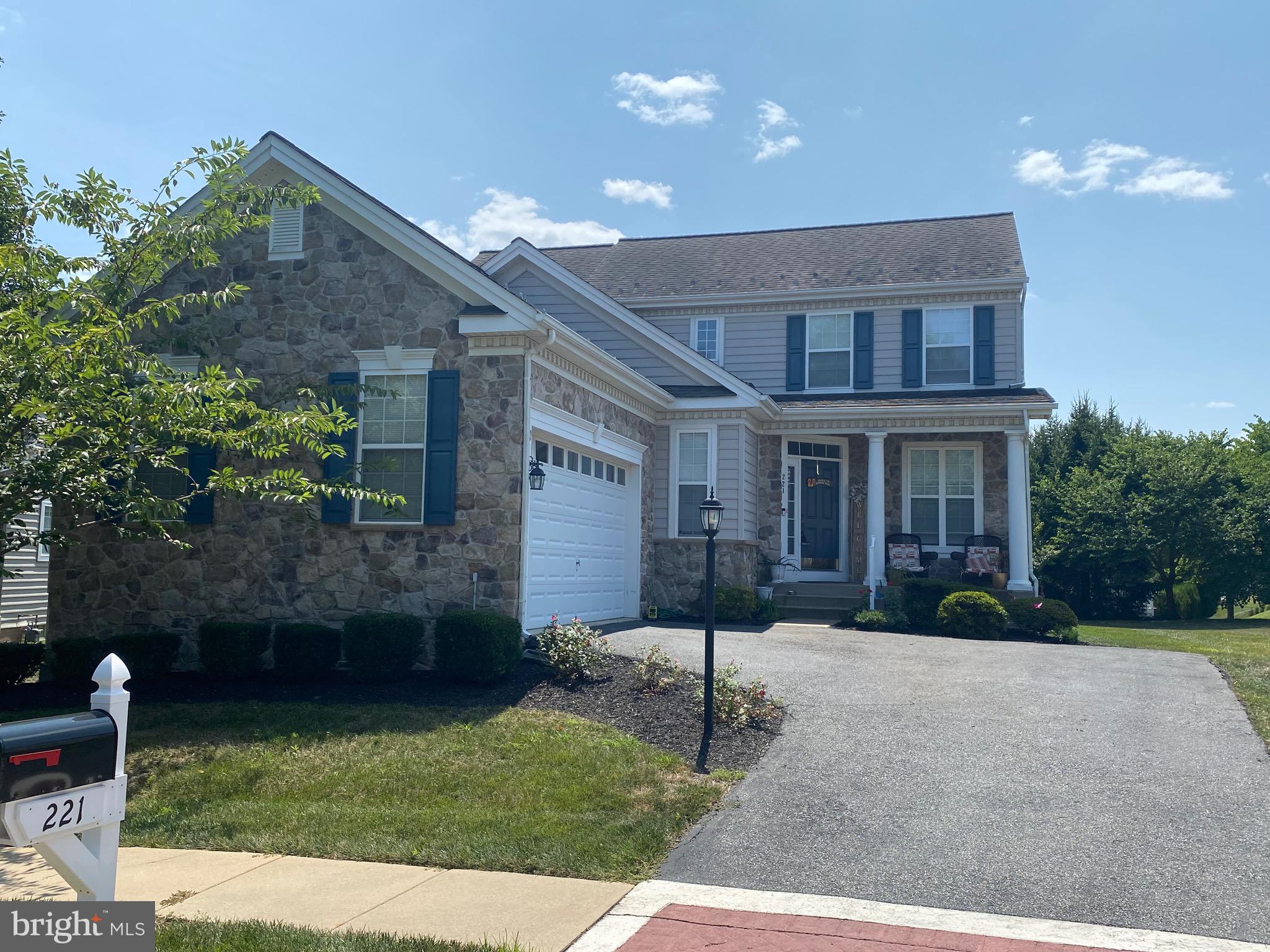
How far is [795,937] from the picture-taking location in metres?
4.77

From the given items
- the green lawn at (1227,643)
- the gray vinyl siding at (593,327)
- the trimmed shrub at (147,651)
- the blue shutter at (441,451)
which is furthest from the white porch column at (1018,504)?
the trimmed shrub at (147,651)

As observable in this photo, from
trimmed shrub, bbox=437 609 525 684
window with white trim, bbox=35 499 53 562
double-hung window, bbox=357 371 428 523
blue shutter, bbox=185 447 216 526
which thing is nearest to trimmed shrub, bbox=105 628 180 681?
blue shutter, bbox=185 447 216 526

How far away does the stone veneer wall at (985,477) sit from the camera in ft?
60.7

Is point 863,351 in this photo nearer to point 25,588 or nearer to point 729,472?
point 729,472

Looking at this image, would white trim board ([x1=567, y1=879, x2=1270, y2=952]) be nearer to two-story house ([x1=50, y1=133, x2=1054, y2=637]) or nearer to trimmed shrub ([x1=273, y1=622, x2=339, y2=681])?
two-story house ([x1=50, y1=133, x2=1054, y2=637])

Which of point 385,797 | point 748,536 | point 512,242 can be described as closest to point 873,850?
Result: point 385,797

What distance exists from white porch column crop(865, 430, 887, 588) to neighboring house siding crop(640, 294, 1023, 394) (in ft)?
6.28

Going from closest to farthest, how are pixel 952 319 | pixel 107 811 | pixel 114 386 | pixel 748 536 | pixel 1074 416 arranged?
pixel 107 811 < pixel 114 386 < pixel 748 536 < pixel 952 319 < pixel 1074 416

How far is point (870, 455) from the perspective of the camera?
18.0 m

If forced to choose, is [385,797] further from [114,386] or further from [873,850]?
[114,386]

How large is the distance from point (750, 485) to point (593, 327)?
396 centimetres

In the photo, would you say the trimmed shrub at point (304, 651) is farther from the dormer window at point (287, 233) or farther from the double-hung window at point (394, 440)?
the dormer window at point (287, 233)

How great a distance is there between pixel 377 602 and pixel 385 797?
4630 millimetres

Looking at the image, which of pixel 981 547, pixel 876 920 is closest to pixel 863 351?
pixel 981 547
